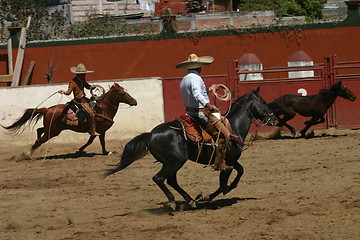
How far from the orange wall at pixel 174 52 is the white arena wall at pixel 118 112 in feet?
14.1

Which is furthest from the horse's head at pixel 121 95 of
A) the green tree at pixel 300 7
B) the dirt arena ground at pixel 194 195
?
the green tree at pixel 300 7

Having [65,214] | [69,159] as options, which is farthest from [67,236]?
[69,159]

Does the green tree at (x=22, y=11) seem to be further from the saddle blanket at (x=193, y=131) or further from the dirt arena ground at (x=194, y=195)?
the saddle blanket at (x=193, y=131)

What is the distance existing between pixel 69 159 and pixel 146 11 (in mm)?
19414

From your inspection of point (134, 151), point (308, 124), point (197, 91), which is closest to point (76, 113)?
point (308, 124)

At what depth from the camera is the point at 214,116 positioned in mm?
8984

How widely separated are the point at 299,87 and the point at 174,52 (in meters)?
5.75

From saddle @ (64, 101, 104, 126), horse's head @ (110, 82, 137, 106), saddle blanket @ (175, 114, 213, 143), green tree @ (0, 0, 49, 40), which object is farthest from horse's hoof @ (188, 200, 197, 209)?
green tree @ (0, 0, 49, 40)

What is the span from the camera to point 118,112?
58.4ft

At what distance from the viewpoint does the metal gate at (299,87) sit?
17.2 meters

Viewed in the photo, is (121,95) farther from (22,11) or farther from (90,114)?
(22,11)

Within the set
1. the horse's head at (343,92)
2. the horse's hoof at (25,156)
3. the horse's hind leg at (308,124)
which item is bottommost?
the horse's hoof at (25,156)

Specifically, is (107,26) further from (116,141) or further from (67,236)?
(67,236)

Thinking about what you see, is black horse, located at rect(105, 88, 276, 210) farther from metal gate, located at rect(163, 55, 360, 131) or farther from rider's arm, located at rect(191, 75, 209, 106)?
metal gate, located at rect(163, 55, 360, 131)
